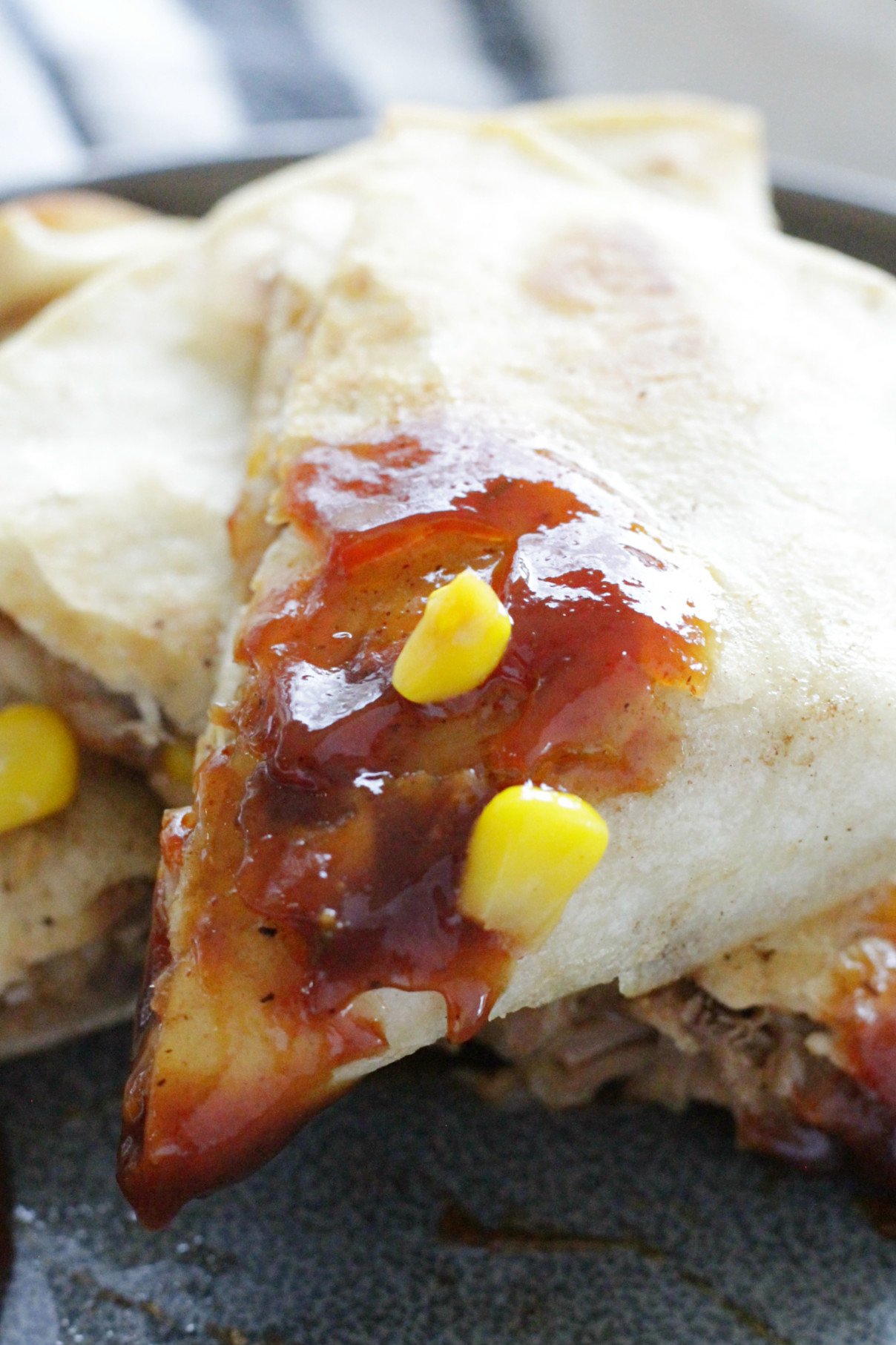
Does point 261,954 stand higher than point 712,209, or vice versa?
point 712,209

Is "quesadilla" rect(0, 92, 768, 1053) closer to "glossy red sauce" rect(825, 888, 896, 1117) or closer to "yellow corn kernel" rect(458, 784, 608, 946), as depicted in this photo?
"yellow corn kernel" rect(458, 784, 608, 946)

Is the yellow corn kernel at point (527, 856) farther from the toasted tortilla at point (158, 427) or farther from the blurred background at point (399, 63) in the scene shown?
the blurred background at point (399, 63)

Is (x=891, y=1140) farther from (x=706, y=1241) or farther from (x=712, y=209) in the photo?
(x=712, y=209)

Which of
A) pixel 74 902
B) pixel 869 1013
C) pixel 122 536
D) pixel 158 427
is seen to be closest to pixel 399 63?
pixel 158 427

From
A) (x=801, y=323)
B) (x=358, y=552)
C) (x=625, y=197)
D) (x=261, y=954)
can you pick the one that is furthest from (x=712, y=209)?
(x=261, y=954)

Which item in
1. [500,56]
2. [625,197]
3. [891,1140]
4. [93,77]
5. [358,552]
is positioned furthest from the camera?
[500,56]

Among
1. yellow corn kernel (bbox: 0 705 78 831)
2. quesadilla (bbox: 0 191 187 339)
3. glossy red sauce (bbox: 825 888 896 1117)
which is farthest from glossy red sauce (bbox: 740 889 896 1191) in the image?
quesadilla (bbox: 0 191 187 339)
